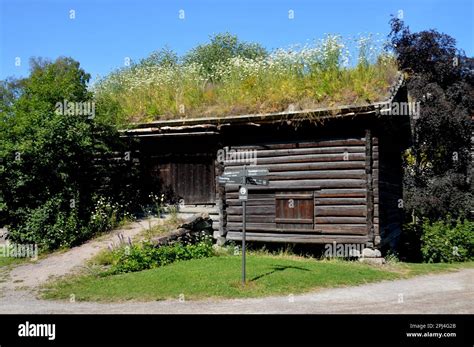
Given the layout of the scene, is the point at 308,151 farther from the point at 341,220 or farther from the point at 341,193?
the point at 341,220

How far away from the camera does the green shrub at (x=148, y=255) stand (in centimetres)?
1304

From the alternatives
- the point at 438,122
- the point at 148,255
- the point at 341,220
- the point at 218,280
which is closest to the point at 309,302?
the point at 218,280

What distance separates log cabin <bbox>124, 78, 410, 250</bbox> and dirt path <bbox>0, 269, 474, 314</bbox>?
4.10 m

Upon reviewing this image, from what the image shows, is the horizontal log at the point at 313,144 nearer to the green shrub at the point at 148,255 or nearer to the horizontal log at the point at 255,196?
the horizontal log at the point at 255,196

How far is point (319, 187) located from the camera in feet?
51.1

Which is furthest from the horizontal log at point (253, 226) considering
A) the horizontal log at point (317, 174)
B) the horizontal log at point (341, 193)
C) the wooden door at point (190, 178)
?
the horizontal log at point (341, 193)

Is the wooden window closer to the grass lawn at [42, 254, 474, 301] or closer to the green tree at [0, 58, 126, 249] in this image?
the grass lawn at [42, 254, 474, 301]

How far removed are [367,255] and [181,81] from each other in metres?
10.4

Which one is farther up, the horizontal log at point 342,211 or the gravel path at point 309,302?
the horizontal log at point 342,211

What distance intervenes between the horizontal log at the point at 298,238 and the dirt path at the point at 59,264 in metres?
3.42

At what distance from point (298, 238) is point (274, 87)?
5.27 metres

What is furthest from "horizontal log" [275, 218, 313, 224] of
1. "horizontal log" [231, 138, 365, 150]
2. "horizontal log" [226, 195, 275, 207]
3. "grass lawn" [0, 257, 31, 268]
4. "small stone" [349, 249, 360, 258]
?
"grass lawn" [0, 257, 31, 268]

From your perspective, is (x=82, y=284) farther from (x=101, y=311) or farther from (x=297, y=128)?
(x=297, y=128)

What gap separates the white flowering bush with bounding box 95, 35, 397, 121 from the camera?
51.8ft
